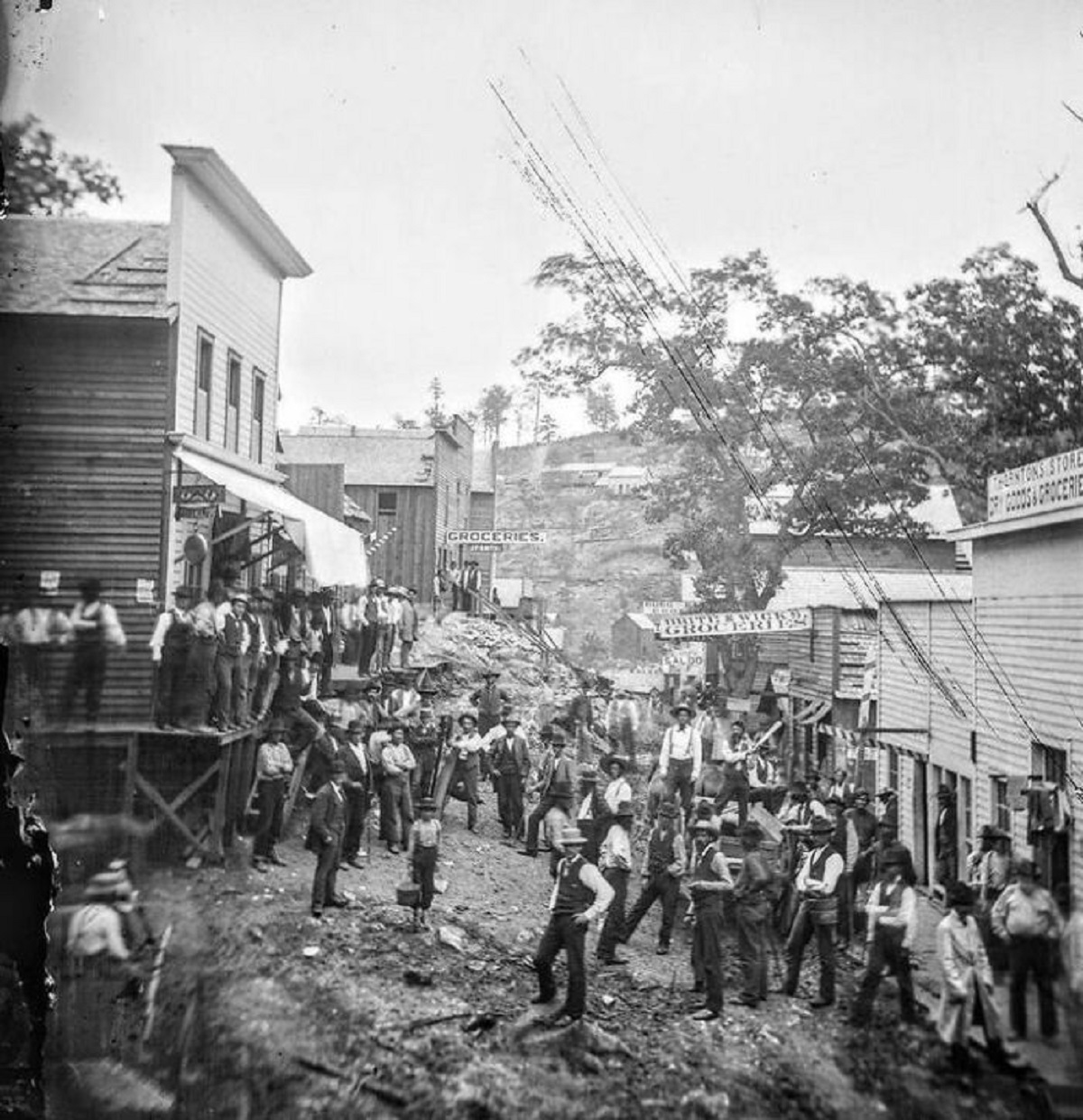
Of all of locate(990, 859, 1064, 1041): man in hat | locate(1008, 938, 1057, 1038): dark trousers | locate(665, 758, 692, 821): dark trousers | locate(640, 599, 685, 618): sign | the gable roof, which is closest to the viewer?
locate(1008, 938, 1057, 1038): dark trousers

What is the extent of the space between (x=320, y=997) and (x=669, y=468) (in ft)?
16.3

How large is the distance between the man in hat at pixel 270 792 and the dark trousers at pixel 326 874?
0.32 m

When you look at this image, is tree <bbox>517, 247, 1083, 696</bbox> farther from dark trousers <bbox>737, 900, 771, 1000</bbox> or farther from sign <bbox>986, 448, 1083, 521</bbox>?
dark trousers <bbox>737, 900, 771, 1000</bbox>

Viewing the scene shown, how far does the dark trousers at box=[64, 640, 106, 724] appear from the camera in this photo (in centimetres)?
782

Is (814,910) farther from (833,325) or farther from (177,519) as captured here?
(177,519)

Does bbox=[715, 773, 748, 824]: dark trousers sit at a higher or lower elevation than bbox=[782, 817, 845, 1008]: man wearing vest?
higher

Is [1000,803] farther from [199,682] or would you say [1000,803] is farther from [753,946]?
[199,682]

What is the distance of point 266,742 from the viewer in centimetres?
879

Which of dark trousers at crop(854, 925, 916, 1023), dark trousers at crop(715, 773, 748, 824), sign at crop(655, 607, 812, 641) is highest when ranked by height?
sign at crop(655, 607, 812, 641)

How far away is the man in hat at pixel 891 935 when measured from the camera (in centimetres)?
708

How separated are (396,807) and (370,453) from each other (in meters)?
3.85

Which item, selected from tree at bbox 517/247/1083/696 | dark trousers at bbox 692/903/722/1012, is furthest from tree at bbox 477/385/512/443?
dark trousers at bbox 692/903/722/1012

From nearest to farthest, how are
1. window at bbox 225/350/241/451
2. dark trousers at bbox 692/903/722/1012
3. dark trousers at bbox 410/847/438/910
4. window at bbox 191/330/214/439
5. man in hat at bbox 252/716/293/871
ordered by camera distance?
dark trousers at bbox 692/903/722/1012 → dark trousers at bbox 410/847/438/910 → man in hat at bbox 252/716/293/871 → window at bbox 191/330/214/439 → window at bbox 225/350/241/451

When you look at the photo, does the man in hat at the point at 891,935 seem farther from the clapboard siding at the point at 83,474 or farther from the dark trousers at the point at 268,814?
the clapboard siding at the point at 83,474
